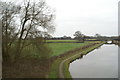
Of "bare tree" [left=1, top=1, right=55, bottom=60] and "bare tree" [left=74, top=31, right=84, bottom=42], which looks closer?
"bare tree" [left=1, top=1, right=55, bottom=60]

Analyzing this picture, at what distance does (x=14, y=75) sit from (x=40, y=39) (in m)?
3.94

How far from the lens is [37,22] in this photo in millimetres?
12195

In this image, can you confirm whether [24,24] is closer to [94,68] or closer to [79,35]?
[94,68]

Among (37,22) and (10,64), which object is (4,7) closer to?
(37,22)

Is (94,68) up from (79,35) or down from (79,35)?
down

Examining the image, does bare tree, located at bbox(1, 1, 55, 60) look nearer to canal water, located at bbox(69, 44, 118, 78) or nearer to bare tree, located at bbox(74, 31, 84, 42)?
canal water, located at bbox(69, 44, 118, 78)

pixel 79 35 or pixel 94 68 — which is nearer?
pixel 94 68

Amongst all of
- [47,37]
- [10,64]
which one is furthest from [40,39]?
[10,64]

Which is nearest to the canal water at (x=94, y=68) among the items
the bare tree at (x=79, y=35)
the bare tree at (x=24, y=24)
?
the bare tree at (x=24, y=24)

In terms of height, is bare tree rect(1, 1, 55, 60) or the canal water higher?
bare tree rect(1, 1, 55, 60)

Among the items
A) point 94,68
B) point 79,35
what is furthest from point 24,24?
point 79,35

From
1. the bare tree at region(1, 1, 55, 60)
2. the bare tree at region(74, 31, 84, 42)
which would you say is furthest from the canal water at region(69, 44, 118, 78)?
the bare tree at region(74, 31, 84, 42)

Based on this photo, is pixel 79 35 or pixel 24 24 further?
pixel 79 35

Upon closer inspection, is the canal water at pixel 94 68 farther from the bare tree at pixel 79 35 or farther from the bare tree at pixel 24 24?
Answer: the bare tree at pixel 79 35
